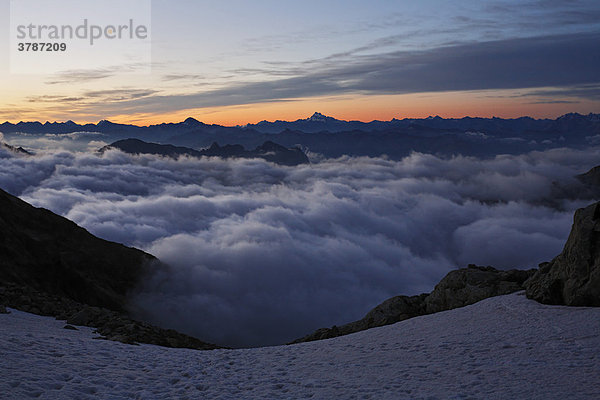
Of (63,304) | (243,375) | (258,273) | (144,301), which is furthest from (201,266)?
(243,375)

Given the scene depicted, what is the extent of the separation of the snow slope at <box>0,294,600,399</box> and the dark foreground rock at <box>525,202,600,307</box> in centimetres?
76

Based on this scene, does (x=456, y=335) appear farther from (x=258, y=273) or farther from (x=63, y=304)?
(x=258, y=273)

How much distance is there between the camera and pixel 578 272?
15781 millimetres

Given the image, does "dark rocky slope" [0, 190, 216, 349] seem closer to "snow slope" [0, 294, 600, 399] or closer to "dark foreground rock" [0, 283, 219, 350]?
"dark foreground rock" [0, 283, 219, 350]

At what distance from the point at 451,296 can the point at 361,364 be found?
9.93m

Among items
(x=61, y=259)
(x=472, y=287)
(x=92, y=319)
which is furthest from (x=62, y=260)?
(x=472, y=287)

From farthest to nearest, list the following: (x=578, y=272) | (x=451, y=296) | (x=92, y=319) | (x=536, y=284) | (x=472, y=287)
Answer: (x=451, y=296)
(x=92, y=319)
(x=472, y=287)
(x=536, y=284)
(x=578, y=272)

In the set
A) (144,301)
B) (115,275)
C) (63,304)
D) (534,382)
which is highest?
(534,382)

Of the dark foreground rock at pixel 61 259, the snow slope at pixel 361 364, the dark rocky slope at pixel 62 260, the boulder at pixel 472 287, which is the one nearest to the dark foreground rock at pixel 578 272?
the snow slope at pixel 361 364

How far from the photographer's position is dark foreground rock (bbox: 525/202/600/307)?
15.1m

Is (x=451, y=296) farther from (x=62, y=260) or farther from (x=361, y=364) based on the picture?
(x=62, y=260)

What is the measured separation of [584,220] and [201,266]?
507ft

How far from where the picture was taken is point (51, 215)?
220ft

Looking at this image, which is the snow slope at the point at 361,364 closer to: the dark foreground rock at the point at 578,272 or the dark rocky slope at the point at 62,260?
the dark foreground rock at the point at 578,272
